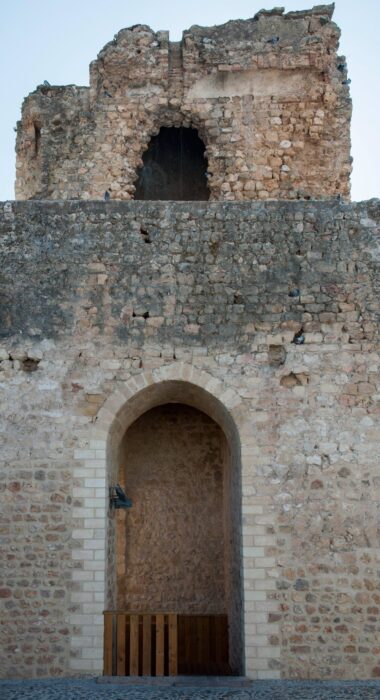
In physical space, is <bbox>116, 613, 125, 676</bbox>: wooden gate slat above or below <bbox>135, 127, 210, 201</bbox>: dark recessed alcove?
below

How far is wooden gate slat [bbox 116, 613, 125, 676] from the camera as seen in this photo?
7906mm

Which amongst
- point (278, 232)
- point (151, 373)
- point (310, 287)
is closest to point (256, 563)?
point (151, 373)

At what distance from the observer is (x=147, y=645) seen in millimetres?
7992

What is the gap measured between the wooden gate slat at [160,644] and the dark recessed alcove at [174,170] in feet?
26.1

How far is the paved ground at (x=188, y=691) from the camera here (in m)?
6.88

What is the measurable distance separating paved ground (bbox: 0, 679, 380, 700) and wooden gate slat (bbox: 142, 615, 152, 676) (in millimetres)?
427

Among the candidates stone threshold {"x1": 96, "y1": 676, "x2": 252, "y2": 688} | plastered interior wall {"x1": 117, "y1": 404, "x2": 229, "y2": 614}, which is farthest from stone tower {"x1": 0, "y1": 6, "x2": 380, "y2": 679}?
plastered interior wall {"x1": 117, "y1": 404, "x2": 229, "y2": 614}

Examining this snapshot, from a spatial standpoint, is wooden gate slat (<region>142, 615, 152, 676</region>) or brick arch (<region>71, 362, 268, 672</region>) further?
wooden gate slat (<region>142, 615, 152, 676</region>)

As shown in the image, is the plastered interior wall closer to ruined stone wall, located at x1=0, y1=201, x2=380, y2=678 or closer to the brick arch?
the brick arch

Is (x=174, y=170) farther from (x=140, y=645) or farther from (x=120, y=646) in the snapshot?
(x=120, y=646)

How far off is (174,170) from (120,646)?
8618 millimetres

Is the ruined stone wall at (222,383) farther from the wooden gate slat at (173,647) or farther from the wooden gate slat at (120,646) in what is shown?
the wooden gate slat at (173,647)

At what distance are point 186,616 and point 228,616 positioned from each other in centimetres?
63

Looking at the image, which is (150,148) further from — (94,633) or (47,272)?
(94,633)
